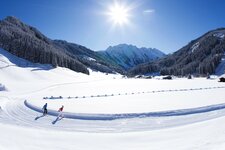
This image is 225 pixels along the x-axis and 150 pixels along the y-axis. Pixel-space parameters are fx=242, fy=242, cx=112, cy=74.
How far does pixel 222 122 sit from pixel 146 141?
9265mm

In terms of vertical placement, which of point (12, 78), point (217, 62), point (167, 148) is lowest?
point (167, 148)

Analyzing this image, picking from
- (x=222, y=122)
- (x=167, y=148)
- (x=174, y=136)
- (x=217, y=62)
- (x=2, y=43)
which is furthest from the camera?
(x=217, y=62)

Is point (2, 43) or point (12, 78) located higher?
point (2, 43)

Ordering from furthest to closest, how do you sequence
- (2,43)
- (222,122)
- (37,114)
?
(2,43) → (37,114) → (222,122)

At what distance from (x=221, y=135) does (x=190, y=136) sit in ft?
8.04

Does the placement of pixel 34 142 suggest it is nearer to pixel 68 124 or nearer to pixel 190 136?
pixel 68 124

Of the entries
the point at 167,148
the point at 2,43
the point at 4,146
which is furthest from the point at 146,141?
the point at 2,43

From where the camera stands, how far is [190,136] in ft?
68.2

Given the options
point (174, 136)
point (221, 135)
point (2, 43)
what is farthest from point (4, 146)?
point (2, 43)

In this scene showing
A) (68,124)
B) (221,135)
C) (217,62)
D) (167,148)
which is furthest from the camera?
(217,62)

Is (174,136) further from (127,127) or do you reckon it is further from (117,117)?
(117,117)

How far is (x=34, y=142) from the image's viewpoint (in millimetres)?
20500

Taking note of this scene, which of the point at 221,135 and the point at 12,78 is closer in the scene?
the point at 221,135

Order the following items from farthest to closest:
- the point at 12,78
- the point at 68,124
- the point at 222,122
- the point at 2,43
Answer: the point at 2,43 < the point at 12,78 < the point at 68,124 < the point at 222,122
